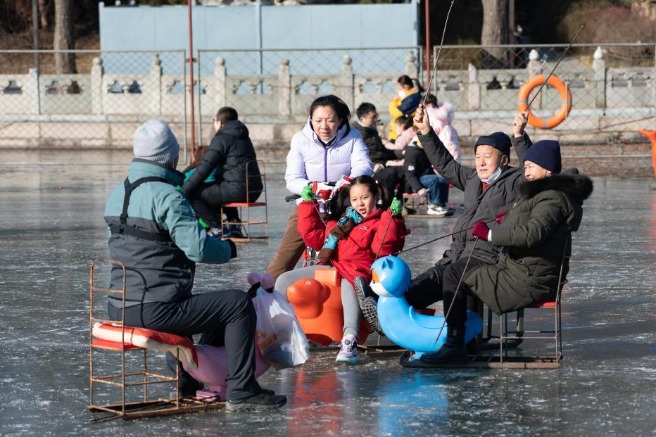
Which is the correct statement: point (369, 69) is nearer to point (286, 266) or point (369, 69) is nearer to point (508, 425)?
point (286, 266)

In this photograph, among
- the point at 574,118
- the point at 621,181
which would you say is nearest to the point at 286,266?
the point at 621,181

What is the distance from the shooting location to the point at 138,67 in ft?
112

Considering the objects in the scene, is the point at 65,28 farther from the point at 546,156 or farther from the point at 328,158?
the point at 546,156

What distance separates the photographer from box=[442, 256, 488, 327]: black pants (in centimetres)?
708

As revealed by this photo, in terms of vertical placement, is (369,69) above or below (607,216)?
above

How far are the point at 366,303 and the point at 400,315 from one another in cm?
27

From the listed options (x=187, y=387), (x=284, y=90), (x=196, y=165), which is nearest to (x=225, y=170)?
(x=196, y=165)

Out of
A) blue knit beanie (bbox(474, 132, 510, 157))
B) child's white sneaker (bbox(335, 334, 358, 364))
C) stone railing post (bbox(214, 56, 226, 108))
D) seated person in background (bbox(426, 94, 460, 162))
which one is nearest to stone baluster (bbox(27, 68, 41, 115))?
stone railing post (bbox(214, 56, 226, 108))

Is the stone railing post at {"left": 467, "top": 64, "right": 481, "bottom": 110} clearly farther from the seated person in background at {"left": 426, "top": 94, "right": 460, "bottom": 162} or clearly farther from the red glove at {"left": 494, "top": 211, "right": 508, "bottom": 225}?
the red glove at {"left": 494, "top": 211, "right": 508, "bottom": 225}

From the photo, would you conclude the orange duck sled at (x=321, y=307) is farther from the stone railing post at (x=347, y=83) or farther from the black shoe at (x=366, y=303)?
the stone railing post at (x=347, y=83)

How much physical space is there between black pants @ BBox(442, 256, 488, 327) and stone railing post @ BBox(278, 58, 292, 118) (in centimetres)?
1990

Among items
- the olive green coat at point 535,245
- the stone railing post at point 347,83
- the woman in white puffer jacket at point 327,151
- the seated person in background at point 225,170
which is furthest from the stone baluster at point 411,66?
the olive green coat at point 535,245

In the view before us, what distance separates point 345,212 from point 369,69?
24434 mm

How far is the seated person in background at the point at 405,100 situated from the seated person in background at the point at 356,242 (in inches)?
332
